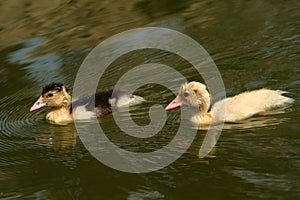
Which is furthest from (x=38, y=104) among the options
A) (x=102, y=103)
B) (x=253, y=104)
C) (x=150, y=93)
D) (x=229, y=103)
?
(x=253, y=104)

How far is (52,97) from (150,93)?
37.0 inches

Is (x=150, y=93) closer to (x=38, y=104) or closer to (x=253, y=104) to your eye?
(x=38, y=104)

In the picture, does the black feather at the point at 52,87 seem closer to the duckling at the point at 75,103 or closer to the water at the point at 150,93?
the duckling at the point at 75,103

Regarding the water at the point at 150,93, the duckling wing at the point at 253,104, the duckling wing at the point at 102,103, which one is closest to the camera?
the water at the point at 150,93

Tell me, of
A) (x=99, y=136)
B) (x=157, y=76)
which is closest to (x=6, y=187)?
(x=99, y=136)

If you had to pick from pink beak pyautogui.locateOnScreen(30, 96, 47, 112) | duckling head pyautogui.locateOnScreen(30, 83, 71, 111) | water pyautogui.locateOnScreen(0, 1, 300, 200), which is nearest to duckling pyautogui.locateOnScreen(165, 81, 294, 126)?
water pyautogui.locateOnScreen(0, 1, 300, 200)

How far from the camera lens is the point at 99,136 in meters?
5.24

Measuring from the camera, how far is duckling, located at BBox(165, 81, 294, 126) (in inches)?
203

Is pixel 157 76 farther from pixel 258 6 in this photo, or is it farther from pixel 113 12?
pixel 113 12

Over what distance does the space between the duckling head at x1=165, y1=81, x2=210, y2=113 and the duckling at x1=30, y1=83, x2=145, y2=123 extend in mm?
578

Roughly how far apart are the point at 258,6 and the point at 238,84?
2.47 metres

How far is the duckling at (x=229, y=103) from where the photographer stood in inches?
203

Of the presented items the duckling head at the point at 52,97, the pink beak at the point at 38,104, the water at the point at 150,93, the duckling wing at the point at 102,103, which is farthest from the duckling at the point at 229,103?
the pink beak at the point at 38,104

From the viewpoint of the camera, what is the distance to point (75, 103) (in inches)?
236
